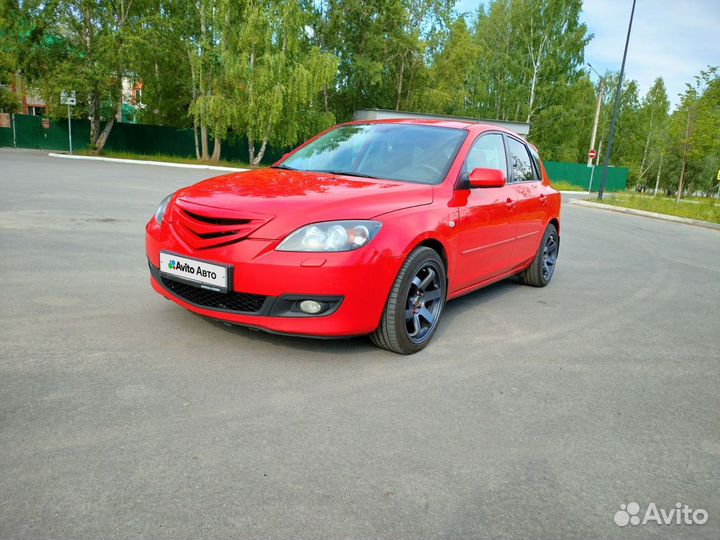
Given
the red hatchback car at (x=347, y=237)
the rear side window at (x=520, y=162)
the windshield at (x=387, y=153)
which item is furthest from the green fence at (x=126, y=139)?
the red hatchback car at (x=347, y=237)

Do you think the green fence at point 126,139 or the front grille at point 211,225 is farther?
the green fence at point 126,139

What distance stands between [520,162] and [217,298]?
11.6 ft

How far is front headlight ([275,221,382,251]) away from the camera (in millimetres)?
3375

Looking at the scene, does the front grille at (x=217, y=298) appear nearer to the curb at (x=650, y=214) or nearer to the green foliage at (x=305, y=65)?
the curb at (x=650, y=214)

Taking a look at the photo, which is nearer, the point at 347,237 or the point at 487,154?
the point at 347,237

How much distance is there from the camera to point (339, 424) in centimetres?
287

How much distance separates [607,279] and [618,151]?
194 ft

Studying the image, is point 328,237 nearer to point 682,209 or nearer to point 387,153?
point 387,153

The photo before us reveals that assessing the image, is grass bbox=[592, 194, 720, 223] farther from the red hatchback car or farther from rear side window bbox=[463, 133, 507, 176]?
the red hatchback car

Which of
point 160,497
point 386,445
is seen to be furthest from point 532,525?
point 160,497

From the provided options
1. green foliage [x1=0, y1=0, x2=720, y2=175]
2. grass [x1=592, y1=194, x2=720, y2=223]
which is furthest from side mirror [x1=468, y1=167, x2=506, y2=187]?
green foliage [x1=0, y1=0, x2=720, y2=175]

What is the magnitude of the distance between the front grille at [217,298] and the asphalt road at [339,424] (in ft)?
1.04

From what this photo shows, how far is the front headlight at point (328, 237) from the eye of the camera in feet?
11.1

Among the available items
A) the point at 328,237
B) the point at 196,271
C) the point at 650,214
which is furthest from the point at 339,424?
the point at 650,214
